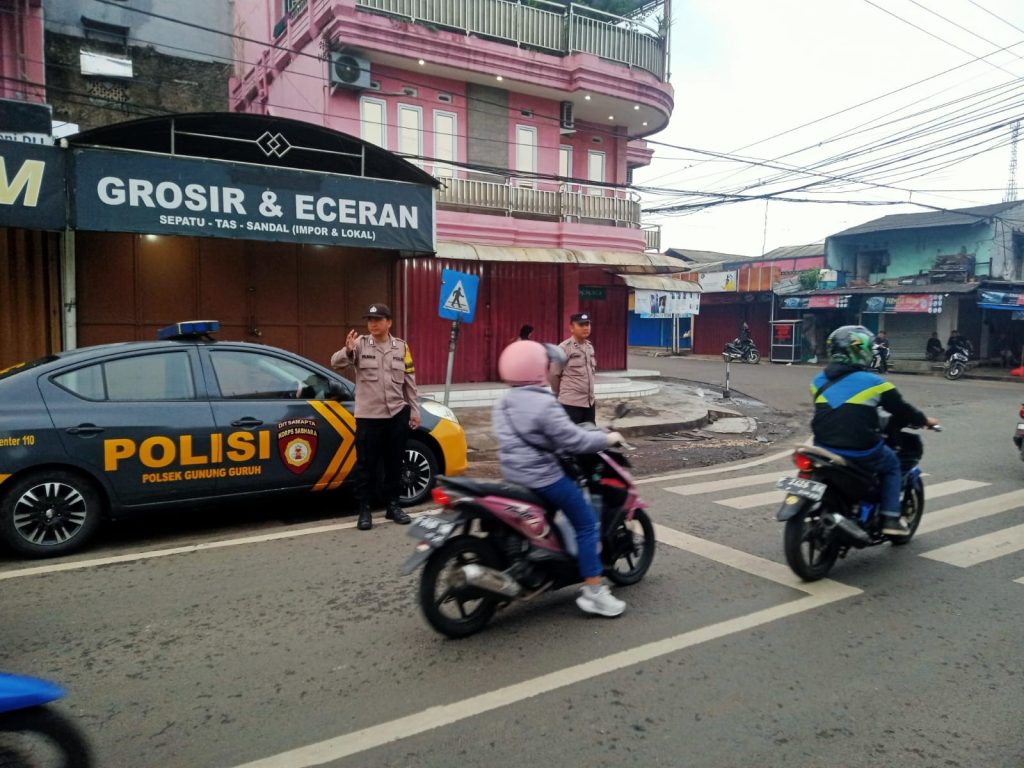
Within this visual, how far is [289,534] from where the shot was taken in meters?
5.72

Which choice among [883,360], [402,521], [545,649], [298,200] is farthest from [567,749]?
[883,360]

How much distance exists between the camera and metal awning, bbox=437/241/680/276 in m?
13.7

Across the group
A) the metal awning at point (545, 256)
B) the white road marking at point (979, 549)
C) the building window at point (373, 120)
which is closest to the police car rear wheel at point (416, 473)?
the white road marking at point (979, 549)

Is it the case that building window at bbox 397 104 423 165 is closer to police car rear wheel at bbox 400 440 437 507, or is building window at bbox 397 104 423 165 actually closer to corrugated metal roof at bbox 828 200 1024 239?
police car rear wheel at bbox 400 440 437 507

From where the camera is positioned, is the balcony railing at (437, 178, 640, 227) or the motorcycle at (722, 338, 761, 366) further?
the motorcycle at (722, 338, 761, 366)

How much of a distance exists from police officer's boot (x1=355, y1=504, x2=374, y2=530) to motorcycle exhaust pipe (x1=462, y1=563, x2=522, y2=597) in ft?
7.54

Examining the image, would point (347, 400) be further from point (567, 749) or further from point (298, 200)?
point (298, 200)

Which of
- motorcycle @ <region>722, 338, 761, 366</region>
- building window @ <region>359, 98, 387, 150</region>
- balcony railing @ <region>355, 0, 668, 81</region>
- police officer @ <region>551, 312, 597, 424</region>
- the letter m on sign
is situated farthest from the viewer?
motorcycle @ <region>722, 338, 761, 366</region>

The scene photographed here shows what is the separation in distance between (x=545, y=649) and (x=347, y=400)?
329 centimetres

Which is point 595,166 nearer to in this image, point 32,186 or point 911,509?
point 32,186

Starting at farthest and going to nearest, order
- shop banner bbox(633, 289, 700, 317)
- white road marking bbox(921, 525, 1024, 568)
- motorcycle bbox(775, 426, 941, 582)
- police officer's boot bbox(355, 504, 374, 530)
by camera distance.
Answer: shop banner bbox(633, 289, 700, 317)
police officer's boot bbox(355, 504, 374, 530)
white road marking bbox(921, 525, 1024, 568)
motorcycle bbox(775, 426, 941, 582)

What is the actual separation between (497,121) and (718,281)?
64.1ft

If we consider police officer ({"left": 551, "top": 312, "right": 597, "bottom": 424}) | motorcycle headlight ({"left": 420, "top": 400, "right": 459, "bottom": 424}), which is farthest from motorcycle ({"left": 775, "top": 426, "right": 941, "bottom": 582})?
motorcycle headlight ({"left": 420, "top": 400, "right": 459, "bottom": 424})

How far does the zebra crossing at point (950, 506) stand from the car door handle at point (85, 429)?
5.08m
